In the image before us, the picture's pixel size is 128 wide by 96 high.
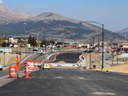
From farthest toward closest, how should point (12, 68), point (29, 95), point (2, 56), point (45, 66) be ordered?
point (2, 56) → point (45, 66) → point (12, 68) → point (29, 95)

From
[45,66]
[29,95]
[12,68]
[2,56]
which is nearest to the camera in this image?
[29,95]

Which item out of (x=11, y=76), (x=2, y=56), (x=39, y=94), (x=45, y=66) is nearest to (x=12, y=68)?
(x=11, y=76)

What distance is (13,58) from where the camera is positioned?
17075 cm

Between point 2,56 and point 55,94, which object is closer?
point 55,94

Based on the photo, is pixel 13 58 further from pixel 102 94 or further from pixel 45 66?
pixel 102 94

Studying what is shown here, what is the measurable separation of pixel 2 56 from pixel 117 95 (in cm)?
14875

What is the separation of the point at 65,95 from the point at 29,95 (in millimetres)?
1652

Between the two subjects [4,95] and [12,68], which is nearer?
[4,95]

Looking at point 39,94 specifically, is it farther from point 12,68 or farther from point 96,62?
point 96,62

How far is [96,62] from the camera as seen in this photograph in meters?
170

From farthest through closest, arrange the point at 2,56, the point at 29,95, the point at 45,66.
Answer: the point at 2,56 < the point at 45,66 < the point at 29,95

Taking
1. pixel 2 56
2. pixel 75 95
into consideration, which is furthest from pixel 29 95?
pixel 2 56

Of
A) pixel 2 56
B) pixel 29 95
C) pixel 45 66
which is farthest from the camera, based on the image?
pixel 2 56

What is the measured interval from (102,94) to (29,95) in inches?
144
